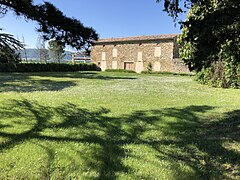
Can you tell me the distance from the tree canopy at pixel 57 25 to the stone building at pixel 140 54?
26.1 meters

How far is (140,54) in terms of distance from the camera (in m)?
37.6

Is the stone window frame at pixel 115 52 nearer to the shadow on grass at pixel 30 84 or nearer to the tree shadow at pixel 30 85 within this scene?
the shadow on grass at pixel 30 84

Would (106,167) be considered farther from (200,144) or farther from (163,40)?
(163,40)

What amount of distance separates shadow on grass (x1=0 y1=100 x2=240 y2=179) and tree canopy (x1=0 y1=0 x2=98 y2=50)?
6.49 feet

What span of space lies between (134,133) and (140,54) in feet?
109

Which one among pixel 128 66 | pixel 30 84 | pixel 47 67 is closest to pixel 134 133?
pixel 30 84

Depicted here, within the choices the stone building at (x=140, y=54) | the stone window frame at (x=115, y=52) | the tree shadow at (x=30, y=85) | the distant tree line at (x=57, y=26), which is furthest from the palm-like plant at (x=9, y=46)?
the stone window frame at (x=115, y=52)

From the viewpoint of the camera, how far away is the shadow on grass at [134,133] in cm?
361

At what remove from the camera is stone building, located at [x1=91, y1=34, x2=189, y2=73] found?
34094 millimetres

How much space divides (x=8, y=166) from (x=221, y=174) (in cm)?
297

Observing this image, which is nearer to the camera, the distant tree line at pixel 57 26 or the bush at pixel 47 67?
the distant tree line at pixel 57 26

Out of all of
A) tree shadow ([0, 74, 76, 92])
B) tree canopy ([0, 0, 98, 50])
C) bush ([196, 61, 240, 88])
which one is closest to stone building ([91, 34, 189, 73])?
bush ([196, 61, 240, 88])

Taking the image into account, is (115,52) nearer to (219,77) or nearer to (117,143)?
(219,77)

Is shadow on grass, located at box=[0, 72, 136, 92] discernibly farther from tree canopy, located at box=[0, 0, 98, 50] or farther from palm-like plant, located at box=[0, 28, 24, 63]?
palm-like plant, located at box=[0, 28, 24, 63]
